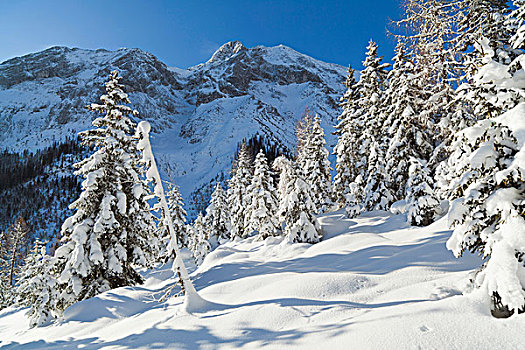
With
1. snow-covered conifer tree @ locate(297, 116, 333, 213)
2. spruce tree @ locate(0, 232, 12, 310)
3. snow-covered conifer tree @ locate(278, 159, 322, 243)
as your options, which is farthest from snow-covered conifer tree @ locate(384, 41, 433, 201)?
spruce tree @ locate(0, 232, 12, 310)

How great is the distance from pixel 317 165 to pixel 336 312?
968 inches

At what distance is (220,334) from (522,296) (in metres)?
4.98

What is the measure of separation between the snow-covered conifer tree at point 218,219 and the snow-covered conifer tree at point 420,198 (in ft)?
90.2

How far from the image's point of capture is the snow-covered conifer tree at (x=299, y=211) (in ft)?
55.5

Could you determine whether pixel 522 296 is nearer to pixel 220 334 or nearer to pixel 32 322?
pixel 220 334

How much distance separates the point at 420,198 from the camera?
43.6 feet

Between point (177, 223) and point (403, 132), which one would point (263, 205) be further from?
point (177, 223)

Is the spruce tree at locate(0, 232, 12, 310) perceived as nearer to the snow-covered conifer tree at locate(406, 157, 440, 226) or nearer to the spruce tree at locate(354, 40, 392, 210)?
the spruce tree at locate(354, 40, 392, 210)

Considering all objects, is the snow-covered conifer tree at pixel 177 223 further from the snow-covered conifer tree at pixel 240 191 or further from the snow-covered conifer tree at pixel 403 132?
the snow-covered conifer tree at pixel 403 132

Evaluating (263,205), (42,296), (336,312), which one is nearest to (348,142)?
(263,205)

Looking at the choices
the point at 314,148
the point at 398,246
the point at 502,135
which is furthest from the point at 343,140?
the point at 502,135

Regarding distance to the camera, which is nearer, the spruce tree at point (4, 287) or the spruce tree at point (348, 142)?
the spruce tree at point (348, 142)

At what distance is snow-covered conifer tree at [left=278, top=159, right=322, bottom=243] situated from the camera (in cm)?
1691

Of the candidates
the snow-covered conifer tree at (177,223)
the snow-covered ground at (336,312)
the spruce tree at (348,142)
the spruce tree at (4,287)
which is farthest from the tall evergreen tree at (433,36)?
the spruce tree at (4,287)
